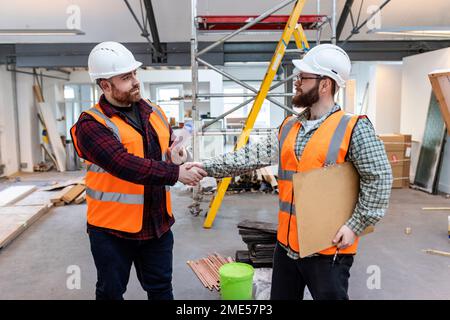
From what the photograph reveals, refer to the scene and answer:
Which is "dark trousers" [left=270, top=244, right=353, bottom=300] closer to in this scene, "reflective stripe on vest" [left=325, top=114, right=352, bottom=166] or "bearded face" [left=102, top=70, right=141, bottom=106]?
"reflective stripe on vest" [left=325, top=114, right=352, bottom=166]

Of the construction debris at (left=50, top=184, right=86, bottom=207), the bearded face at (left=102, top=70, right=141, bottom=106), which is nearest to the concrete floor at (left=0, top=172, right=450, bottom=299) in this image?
the construction debris at (left=50, top=184, right=86, bottom=207)

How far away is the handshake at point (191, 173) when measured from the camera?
2.25 meters

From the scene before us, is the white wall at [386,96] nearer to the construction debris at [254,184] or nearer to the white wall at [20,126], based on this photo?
the construction debris at [254,184]

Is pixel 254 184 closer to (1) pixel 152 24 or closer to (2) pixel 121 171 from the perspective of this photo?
(1) pixel 152 24

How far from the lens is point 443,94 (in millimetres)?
4930

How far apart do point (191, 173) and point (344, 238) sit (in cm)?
95

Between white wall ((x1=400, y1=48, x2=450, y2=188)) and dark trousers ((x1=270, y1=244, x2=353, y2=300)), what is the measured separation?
6219 mm

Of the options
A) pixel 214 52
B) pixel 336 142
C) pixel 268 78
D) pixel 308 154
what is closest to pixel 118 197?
pixel 308 154

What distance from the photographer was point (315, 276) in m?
1.88

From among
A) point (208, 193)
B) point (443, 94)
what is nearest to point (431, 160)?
point (443, 94)

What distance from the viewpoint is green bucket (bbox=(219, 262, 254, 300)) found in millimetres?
2982

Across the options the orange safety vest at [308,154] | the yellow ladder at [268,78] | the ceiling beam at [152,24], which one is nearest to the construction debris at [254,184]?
the yellow ladder at [268,78]

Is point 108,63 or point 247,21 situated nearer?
point 108,63

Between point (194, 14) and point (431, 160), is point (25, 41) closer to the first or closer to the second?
point (194, 14)
